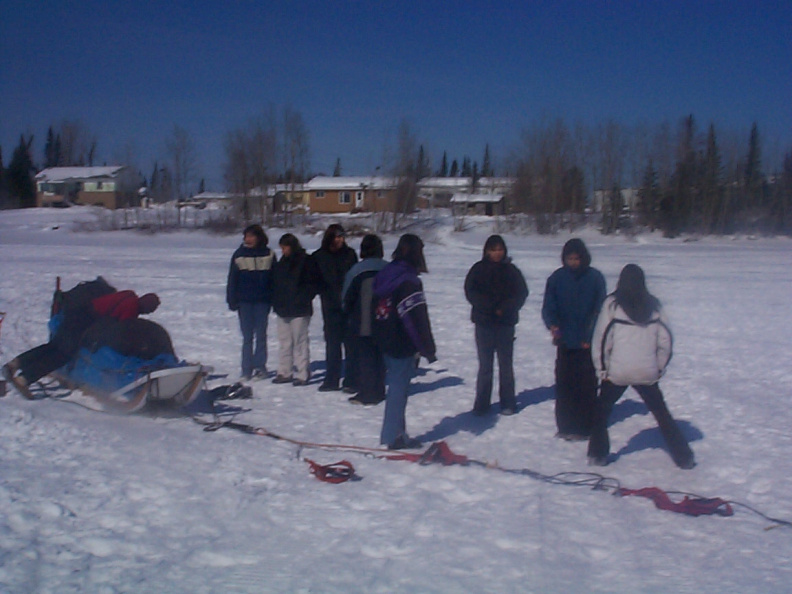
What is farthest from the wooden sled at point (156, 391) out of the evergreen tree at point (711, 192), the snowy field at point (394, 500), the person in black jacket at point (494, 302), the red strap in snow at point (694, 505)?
the evergreen tree at point (711, 192)

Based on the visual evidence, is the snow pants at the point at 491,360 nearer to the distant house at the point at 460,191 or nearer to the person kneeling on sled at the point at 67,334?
the person kneeling on sled at the point at 67,334

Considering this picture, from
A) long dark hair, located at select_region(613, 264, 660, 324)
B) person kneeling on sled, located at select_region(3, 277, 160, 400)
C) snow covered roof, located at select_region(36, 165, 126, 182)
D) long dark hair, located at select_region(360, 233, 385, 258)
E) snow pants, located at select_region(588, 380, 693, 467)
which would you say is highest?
snow covered roof, located at select_region(36, 165, 126, 182)

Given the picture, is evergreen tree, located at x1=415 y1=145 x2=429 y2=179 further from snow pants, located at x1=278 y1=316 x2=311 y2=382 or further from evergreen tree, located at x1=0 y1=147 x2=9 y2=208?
snow pants, located at x1=278 y1=316 x2=311 y2=382

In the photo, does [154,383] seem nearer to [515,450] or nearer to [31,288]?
[515,450]

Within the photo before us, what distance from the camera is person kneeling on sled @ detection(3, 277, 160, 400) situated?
7391 mm

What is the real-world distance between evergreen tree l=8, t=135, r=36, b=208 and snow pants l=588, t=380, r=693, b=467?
8475 cm

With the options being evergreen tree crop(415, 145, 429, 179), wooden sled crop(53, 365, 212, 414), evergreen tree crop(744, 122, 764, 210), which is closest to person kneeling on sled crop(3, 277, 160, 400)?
wooden sled crop(53, 365, 212, 414)

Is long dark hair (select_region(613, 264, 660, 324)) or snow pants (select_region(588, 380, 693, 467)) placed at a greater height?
long dark hair (select_region(613, 264, 660, 324))

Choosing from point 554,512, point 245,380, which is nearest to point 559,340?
point 554,512

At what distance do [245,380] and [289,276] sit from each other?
1462 millimetres

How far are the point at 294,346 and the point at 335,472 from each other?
136 inches

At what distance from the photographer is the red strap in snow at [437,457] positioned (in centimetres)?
616

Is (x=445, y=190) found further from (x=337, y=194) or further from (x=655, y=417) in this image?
(x=655, y=417)

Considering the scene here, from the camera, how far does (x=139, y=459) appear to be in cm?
584
